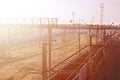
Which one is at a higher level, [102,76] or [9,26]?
[9,26]

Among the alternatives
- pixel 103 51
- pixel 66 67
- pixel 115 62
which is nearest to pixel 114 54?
pixel 115 62

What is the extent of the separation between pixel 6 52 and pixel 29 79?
10222 millimetres

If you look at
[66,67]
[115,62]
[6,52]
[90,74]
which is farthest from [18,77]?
[6,52]

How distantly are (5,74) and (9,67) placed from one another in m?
2.43

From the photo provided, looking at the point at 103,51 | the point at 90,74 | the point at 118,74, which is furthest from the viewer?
the point at 103,51

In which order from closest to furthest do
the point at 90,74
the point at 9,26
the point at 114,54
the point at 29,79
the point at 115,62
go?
the point at 90,74
the point at 29,79
the point at 115,62
the point at 114,54
the point at 9,26

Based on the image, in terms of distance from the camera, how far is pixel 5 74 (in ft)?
52.5

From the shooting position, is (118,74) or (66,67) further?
(118,74)

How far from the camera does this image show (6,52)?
2380 centimetres

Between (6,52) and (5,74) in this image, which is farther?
(6,52)

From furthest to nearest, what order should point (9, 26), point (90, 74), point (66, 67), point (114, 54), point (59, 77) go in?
point (9, 26)
point (114, 54)
point (66, 67)
point (90, 74)
point (59, 77)

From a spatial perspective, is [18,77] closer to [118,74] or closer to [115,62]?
[118,74]

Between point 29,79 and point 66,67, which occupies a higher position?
point 66,67

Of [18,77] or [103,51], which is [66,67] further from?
[103,51]
